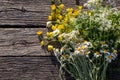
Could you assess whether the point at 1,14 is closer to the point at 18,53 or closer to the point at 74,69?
the point at 18,53

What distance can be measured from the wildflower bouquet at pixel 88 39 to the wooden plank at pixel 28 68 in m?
0.10

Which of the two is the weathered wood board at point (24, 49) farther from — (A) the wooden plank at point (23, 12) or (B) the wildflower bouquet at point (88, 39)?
(B) the wildflower bouquet at point (88, 39)

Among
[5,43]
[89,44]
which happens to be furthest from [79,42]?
[5,43]

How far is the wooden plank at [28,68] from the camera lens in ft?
9.23

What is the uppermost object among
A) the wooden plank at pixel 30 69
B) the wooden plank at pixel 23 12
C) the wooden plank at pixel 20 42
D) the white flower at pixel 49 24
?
the wooden plank at pixel 23 12

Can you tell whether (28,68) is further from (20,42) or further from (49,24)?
(49,24)

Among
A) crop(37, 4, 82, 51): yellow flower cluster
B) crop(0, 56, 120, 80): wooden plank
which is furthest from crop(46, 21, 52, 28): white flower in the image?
crop(0, 56, 120, 80): wooden plank

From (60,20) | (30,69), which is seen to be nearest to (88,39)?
(60,20)

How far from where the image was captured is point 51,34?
2756 millimetres

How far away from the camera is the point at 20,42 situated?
9.31ft

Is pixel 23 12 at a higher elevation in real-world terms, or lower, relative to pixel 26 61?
higher

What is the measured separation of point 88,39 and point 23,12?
17.7 inches

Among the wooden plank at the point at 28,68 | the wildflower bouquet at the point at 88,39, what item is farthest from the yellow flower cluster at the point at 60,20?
the wooden plank at the point at 28,68

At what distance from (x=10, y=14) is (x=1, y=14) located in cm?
5
